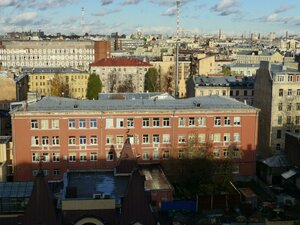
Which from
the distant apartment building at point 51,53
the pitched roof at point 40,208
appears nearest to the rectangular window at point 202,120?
the pitched roof at point 40,208

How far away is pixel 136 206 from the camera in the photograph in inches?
908

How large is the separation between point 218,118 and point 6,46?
112m

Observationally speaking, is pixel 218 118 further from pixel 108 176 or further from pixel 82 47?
pixel 82 47

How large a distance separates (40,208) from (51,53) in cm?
13279

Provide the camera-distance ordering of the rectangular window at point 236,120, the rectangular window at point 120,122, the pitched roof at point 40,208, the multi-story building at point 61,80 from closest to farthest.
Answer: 1. the pitched roof at point 40,208
2. the rectangular window at point 120,122
3. the rectangular window at point 236,120
4. the multi-story building at point 61,80

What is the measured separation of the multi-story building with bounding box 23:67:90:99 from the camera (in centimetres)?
11069

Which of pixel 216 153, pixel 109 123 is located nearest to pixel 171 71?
pixel 216 153

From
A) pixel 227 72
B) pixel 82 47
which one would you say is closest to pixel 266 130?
pixel 227 72

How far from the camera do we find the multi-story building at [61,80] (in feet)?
363

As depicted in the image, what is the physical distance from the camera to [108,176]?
1281 inches

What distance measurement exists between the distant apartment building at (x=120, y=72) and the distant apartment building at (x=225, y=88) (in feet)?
126

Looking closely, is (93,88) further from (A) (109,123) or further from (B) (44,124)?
(B) (44,124)

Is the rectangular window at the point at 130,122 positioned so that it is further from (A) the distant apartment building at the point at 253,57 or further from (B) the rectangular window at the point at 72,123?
(A) the distant apartment building at the point at 253,57

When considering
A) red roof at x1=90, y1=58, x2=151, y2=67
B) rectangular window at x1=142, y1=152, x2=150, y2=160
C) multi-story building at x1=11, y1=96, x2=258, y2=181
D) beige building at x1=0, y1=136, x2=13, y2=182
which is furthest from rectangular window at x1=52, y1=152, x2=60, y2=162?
red roof at x1=90, y1=58, x2=151, y2=67
